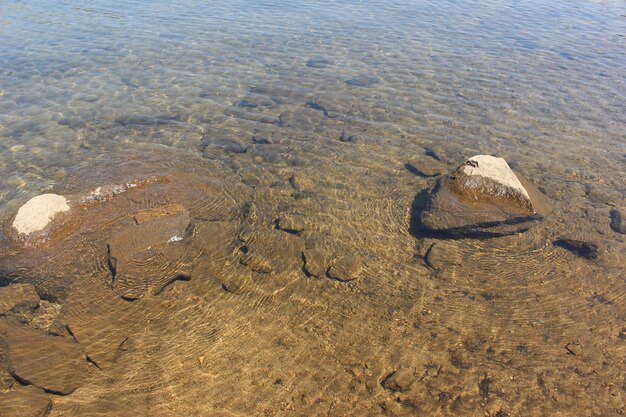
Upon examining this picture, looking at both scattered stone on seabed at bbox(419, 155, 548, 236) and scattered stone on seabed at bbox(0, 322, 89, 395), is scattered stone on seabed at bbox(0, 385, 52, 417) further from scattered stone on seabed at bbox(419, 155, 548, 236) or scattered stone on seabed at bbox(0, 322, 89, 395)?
scattered stone on seabed at bbox(419, 155, 548, 236)

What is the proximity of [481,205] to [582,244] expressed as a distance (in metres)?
1.53

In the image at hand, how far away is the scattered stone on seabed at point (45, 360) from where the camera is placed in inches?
163

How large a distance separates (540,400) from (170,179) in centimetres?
633

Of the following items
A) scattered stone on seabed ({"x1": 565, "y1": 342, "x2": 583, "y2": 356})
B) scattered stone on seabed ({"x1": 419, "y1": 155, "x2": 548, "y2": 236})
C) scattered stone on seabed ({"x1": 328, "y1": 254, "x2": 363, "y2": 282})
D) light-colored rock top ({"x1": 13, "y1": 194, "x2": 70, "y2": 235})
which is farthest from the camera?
scattered stone on seabed ({"x1": 419, "y1": 155, "x2": 548, "y2": 236})

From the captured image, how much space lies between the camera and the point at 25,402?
12.8 ft

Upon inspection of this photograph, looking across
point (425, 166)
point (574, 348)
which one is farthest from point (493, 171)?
point (574, 348)

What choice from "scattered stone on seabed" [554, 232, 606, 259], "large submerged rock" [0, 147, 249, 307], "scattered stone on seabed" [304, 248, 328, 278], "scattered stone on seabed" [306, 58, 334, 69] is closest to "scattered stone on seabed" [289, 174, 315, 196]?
"large submerged rock" [0, 147, 249, 307]

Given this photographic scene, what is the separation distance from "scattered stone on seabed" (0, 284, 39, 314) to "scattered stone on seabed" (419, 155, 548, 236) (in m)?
5.55

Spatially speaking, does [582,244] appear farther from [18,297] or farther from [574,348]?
[18,297]

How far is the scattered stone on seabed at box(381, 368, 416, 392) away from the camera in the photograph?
423cm

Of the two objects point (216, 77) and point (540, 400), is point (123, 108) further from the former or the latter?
point (540, 400)

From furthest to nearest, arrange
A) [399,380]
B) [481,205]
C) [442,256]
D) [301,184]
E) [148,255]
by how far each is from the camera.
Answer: [301,184] → [481,205] → [442,256] → [148,255] → [399,380]

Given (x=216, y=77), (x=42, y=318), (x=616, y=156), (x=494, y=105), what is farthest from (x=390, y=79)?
(x=42, y=318)

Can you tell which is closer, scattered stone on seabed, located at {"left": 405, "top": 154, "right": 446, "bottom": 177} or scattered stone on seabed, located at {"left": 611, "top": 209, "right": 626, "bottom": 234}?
scattered stone on seabed, located at {"left": 611, "top": 209, "right": 626, "bottom": 234}
